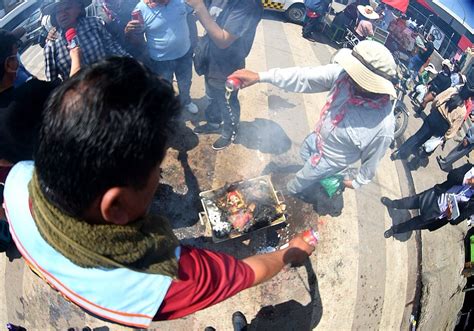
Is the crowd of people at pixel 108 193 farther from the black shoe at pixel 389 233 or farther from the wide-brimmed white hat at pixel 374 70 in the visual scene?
the black shoe at pixel 389 233

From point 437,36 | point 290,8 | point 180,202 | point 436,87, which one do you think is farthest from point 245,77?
point 437,36

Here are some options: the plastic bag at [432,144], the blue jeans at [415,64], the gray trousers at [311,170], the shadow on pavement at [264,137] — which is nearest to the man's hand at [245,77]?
the gray trousers at [311,170]

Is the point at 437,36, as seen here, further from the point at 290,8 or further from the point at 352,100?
the point at 352,100

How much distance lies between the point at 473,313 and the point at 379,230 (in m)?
1.74

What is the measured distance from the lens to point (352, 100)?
3.60 metres

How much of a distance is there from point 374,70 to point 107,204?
9.79ft

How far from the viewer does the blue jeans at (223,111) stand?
5.34 meters

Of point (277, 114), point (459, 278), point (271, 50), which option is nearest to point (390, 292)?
point (459, 278)

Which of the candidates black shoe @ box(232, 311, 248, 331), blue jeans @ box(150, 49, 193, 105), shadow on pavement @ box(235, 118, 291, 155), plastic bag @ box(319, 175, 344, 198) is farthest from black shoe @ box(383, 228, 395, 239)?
blue jeans @ box(150, 49, 193, 105)

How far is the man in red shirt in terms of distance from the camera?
1136 mm

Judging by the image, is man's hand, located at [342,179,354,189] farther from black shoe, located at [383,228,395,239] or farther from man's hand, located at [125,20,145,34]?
man's hand, located at [125,20,145,34]

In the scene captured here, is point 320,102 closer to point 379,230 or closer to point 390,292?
point 379,230

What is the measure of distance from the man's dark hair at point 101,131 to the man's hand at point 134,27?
11.6 feet

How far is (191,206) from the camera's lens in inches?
Result: 197
